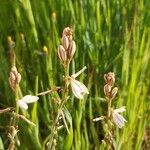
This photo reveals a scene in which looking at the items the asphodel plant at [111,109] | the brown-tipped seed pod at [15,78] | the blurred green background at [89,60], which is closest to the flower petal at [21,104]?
the brown-tipped seed pod at [15,78]

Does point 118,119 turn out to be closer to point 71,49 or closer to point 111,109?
point 111,109

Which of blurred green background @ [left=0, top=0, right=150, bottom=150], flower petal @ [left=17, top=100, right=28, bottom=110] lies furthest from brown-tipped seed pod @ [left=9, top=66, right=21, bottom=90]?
blurred green background @ [left=0, top=0, right=150, bottom=150]

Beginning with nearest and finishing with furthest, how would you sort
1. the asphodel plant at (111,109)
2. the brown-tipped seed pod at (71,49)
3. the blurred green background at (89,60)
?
the brown-tipped seed pod at (71,49) < the asphodel plant at (111,109) < the blurred green background at (89,60)

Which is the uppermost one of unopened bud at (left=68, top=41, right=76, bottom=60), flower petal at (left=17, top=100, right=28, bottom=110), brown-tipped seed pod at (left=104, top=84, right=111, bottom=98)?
unopened bud at (left=68, top=41, right=76, bottom=60)

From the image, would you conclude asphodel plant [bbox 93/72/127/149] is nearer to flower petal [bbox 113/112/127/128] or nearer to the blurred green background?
flower petal [bbox 113/112/127/128]

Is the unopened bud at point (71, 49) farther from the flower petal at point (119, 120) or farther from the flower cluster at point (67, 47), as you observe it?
the flower petal at point (119, 120)

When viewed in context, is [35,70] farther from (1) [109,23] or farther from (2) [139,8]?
(2) [139,8]

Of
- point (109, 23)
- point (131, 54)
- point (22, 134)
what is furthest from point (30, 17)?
point (22, 134)

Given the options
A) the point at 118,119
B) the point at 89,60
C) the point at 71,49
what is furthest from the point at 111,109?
the point at 89,60
